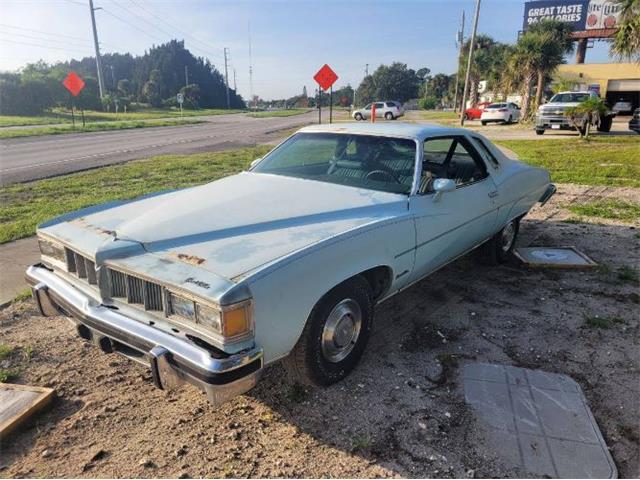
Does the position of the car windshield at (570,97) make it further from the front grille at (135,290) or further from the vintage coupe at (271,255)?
the front grille at (135,290)

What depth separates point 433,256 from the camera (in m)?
3.55

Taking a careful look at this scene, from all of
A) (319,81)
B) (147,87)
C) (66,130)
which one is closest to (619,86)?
(319,81)

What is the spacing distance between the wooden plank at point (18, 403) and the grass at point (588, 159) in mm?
9528

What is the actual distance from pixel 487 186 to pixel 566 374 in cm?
182

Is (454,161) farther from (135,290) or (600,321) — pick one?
(135,290)

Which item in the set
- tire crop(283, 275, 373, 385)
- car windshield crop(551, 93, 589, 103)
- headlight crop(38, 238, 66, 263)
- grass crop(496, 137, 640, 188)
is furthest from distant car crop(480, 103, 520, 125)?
headlight crop(38, 238, 66, 263)

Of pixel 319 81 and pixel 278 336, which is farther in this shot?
pixel 319 81

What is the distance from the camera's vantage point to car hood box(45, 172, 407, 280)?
97.2 inches

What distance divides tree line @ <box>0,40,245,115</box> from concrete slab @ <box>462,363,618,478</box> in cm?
5169

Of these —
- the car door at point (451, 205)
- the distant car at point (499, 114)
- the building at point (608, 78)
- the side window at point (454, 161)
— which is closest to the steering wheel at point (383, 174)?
the car door at point (451, 205)

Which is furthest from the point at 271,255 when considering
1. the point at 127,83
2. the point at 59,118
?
the point at 127,83

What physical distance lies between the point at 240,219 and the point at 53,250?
50.2 inches

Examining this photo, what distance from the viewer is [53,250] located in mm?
3025

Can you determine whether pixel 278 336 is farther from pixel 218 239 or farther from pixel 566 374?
pixel 566 374
